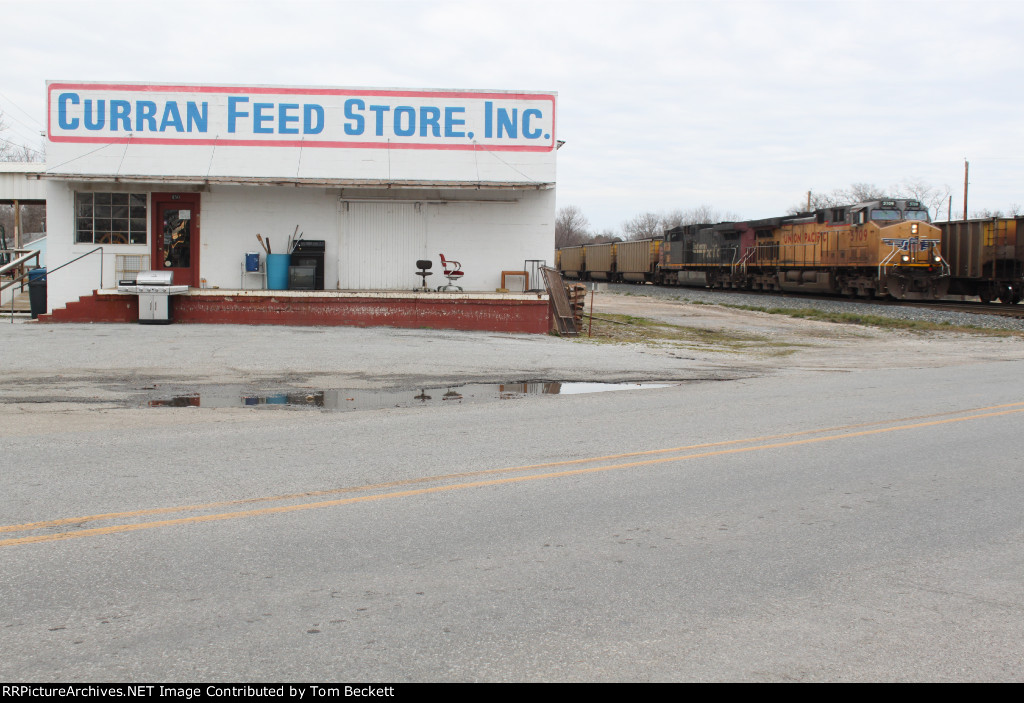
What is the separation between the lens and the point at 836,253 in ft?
123

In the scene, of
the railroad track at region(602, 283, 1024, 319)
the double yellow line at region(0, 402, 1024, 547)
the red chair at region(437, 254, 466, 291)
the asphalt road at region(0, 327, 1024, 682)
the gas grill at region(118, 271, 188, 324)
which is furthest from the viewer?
the railroad track at region(602, 283, 1024, 319)

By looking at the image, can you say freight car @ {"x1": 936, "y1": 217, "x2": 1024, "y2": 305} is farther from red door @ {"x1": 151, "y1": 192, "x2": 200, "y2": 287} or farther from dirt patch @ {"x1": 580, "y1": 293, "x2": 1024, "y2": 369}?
red door @ {"x1": 151, "y1": 192, "x2": 200, "y2": 287}

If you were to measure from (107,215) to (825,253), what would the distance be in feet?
92.6

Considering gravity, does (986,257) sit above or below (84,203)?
below

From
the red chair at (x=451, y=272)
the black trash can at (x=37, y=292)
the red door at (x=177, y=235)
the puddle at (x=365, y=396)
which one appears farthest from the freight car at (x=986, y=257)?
the black trash can at (x=37, y=292)

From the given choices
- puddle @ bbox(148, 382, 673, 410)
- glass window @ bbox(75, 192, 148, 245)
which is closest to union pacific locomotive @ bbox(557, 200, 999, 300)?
puddle @ bbox(148, 382, 673, 410)

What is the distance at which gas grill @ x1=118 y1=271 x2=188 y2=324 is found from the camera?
19.6 m

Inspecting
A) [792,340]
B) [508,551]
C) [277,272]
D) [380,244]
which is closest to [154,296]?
[277,272]

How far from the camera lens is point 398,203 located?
2186 centimetres

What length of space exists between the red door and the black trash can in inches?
102

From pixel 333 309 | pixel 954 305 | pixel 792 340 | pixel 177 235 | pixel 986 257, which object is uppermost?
pixel 986 257

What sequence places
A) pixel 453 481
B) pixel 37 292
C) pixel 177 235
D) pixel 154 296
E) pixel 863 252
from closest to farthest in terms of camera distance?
pixel 453 481 → pixel 154 296 → pixel 37 292 → pixel 177 235 → pixel 863 252

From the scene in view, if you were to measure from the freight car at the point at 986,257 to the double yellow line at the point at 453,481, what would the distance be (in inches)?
985

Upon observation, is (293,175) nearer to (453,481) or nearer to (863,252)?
(453,481)
